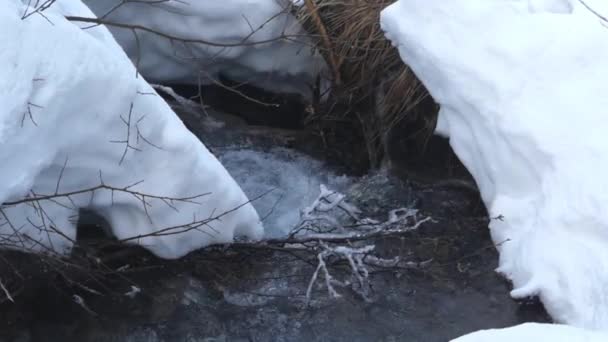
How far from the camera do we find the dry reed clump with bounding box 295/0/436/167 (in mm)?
4180

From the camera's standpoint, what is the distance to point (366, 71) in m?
4.40

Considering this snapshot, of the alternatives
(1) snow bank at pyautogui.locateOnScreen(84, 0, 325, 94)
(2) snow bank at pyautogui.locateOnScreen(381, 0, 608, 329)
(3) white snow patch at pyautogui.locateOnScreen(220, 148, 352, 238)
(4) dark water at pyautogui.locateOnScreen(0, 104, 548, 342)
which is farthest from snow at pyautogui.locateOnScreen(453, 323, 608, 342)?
(1) snow bank at pyautogui.locateOnScreen(84, 0, 325, 94)

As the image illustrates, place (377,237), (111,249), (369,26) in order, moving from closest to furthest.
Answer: (111,249) < (377,237) < (369,26)

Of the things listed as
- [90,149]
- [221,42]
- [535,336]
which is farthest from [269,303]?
[221,42]

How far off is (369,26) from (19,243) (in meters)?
2.17

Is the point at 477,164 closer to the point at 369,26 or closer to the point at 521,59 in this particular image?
the point at 521,59

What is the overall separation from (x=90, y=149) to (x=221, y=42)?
189cm

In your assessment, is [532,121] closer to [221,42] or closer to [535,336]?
[535,336]

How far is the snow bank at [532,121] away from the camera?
2.96m

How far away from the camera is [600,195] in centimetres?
294

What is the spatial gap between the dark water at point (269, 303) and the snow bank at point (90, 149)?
0.15 m

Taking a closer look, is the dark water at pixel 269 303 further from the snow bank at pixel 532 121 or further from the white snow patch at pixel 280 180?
the white snow patch at pixel 280 180

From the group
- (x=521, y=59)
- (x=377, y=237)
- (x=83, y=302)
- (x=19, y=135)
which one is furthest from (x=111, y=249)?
(x=521, y=59)

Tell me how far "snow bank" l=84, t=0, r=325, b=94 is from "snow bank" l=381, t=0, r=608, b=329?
0.90m
